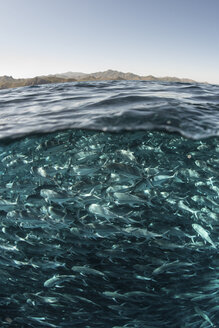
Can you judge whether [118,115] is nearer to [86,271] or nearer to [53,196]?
[53,196]

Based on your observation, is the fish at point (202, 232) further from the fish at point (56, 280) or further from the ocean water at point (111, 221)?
the fish at point (56, 280)

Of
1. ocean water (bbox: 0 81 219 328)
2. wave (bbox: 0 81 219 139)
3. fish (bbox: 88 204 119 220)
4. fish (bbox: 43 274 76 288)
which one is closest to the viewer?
fish (bbox: 43 274 76 288)

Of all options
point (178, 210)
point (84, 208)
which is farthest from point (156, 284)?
point (84, 208)

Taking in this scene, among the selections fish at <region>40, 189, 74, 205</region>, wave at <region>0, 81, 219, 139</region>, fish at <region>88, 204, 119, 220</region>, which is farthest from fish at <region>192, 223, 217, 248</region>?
fish at <region>40, 189, 74, 205</region>

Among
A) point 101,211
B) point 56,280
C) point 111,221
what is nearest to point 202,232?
point 111,221

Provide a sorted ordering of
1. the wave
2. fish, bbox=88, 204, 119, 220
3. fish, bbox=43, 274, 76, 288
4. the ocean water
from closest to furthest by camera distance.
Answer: fish, bbox=43, 274, 76, 288 < fish, bbox=88, 204, 119, 220 < the ocean water < the wave

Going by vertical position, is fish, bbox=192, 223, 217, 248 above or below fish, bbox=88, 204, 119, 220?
below

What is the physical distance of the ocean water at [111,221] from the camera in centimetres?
486

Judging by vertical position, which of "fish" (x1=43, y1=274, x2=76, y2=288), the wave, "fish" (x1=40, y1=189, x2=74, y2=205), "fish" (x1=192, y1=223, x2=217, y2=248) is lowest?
"fish" (x1=43, y1=274, x2=76, y2=288)

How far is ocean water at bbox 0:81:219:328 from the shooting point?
16.0 ft

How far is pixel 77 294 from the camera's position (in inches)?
198

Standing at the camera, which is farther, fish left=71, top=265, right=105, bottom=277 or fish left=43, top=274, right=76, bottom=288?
fish left=71, top=265, right=105, bottom=277

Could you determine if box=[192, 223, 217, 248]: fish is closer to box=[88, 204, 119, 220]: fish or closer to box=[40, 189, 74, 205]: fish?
box=[88, 204, 119, 220]: fish

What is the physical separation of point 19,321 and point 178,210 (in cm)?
346
